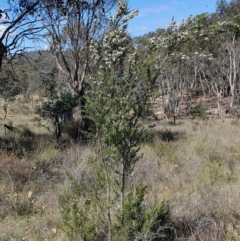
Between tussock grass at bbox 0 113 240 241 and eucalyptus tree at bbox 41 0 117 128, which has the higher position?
eucalyptus tree at bbox 41 0 117 128

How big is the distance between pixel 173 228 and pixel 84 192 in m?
1.16

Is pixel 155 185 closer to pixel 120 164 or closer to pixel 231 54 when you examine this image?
pixel 120 164

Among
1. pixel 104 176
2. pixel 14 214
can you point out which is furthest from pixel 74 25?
pixel 104 176

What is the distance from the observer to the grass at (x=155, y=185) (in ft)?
12.6

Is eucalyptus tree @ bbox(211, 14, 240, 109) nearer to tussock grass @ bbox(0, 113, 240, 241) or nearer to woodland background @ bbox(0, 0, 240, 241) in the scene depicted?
woodland background @ bbox(0, 0, 240, 241)

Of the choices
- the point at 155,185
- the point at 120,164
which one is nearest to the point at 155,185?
the point at 155,185

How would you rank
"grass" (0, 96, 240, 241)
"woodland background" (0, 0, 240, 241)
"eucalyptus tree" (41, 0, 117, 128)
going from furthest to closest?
"eucalyptus tree" (41, 0, 117, 128), "grass" (0, 96, 240, 241), "woodland background" (0, 0, 240, 241)

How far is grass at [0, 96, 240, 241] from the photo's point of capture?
12.6 ft

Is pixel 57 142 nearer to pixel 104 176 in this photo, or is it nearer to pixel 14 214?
pixel 14 214

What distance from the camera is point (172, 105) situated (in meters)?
24.0

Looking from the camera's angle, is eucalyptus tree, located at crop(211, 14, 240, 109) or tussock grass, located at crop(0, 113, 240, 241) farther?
eucalyptus tree, located at crop(211, 14, 240, 109)

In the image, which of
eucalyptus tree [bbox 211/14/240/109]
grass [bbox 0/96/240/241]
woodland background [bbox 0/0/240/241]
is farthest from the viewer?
eucalyptus tree [bbox 211/14/240/109]

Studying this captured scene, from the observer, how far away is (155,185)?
18.0 ft

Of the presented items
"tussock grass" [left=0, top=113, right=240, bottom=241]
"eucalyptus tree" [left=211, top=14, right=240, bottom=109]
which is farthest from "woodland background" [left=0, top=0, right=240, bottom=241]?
"eucalyptus tree" [left=211, top=14, right=240, bottom=109]
